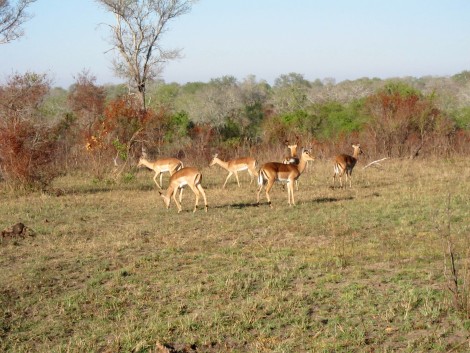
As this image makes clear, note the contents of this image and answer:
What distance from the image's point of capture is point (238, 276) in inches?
315

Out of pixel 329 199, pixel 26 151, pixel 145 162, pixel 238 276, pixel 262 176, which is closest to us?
pixel 238 276

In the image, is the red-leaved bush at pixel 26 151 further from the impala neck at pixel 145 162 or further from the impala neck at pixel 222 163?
the impala neck at pixel 222 163

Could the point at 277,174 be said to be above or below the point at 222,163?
below

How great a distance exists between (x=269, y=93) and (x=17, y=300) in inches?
2229

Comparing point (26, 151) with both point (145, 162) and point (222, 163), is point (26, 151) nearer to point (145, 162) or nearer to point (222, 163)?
point (145, 162)

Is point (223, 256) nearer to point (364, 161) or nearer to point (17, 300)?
point (17, 300)

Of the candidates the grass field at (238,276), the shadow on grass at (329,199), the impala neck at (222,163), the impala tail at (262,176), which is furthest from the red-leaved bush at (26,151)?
the shadow on grass at (329,199)

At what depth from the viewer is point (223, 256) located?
9.20 metres

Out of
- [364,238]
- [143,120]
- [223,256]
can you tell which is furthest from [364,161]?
[223,256]

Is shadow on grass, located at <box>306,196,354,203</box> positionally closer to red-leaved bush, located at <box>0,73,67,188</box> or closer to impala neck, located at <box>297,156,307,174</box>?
impala neck, located at <box>297,156,307,174</box>

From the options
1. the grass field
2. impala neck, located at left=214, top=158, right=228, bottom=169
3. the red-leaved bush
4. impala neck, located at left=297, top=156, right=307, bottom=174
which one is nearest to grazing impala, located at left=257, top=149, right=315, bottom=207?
impala neck, located at left=297, top=156, right=307, bottom=174

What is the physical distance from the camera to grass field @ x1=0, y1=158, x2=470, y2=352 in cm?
609

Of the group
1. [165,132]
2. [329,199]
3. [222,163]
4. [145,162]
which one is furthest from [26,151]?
[165,132]

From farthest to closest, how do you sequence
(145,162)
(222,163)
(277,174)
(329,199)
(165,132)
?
(165,132) < (145,162) < (222,163) < (329,199) < (277,174)
